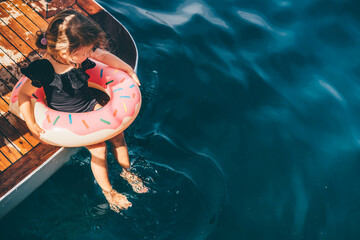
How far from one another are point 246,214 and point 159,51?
2.18 m

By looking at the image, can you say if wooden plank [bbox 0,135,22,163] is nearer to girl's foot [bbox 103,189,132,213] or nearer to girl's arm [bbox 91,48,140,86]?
girl's foot [bbox 103,189,132,213]

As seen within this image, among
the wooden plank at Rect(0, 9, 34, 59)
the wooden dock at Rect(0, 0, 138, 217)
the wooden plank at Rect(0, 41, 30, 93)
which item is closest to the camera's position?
the wooden dock at Rect(0, 0, 138, 217)

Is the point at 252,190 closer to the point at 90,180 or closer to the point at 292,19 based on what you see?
the point at 90,180

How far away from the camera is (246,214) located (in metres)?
2.99

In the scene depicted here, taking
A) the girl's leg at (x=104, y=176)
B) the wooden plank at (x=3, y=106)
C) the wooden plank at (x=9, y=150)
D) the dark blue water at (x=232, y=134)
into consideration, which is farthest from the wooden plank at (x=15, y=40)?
the girl's leg at (x=104, y=176)

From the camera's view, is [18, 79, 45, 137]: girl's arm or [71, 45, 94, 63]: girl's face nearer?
[71, 45, 94, 63]: girl's face

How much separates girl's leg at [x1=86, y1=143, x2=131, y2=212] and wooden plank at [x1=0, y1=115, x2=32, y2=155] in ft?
1.77

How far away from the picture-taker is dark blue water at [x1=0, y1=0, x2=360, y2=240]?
290 cm

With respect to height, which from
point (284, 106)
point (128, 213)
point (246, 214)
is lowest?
point (128, 213)

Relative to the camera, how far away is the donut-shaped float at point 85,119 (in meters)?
2.33

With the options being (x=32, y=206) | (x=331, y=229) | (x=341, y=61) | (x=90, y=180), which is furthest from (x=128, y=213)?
(x=341, y=61)

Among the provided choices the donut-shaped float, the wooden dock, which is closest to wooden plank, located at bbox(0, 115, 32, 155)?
the wooden dock

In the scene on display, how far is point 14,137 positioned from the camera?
269 cm

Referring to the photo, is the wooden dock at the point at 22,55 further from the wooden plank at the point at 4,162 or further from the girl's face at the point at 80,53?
the girl's face at the point at 80,53
